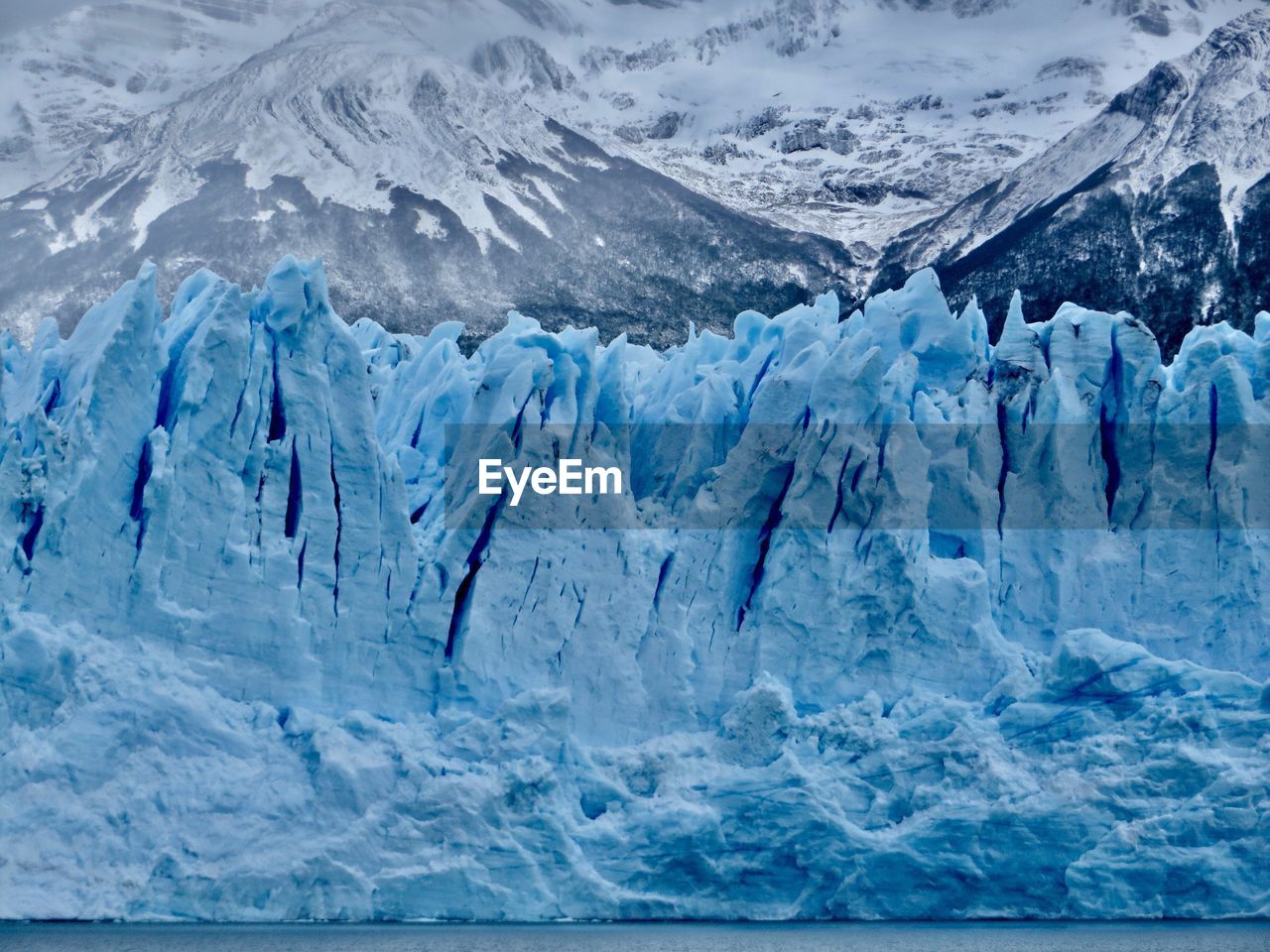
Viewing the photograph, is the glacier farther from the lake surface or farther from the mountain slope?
the mountain slope

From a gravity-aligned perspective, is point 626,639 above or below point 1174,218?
below

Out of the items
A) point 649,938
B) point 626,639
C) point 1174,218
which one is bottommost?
point 649,938

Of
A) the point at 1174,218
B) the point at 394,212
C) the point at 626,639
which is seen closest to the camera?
the point at 626,639

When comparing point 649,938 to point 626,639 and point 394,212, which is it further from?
point 394,212

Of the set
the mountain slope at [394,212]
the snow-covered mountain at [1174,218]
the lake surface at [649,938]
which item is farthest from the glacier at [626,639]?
the mountain slope at [394,212]

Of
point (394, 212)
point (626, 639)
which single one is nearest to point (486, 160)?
point (394, 212)

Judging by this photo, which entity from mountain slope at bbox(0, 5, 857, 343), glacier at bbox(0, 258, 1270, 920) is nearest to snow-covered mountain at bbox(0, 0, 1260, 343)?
mountain slope at bbox(0, 5, 857, 343)

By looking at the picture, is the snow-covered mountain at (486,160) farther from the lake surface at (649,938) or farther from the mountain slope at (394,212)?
the lake surface at (649,938)
